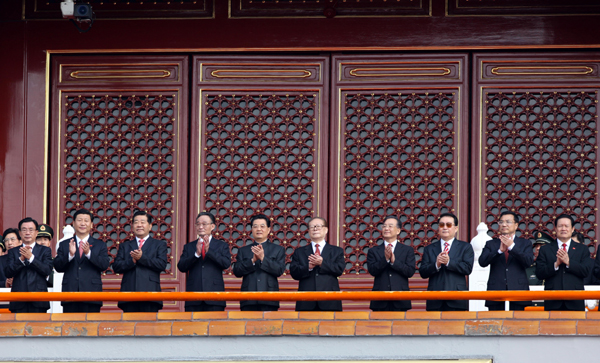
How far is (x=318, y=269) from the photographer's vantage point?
679 centimetres

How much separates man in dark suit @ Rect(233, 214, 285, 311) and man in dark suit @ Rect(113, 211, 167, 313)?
2.13 ft

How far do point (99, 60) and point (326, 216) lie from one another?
2.95m

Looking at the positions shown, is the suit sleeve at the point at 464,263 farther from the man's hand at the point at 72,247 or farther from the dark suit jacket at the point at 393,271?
the man's hand at the point at 72,247

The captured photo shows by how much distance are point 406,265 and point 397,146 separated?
2.42 m

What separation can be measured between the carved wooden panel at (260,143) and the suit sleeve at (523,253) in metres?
2.72

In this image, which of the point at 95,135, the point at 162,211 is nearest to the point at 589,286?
the point at 162,211

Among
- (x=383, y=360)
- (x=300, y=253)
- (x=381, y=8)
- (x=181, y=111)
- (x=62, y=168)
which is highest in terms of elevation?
(x=381, y=8)

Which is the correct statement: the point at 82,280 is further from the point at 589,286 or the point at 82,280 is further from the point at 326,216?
the point at 589,286

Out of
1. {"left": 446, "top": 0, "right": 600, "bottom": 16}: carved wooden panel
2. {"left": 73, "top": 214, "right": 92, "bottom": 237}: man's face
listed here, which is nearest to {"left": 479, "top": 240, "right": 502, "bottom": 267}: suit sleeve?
{"left": 73, "top": 214, "right": 92, "bottom": 237}: man's face

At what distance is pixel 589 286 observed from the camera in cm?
700

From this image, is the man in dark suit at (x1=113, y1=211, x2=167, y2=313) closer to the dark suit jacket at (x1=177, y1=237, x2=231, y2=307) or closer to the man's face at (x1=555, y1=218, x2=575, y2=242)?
the dark suit jacket at (x1=177, y1=237, x2=231, y2=307)

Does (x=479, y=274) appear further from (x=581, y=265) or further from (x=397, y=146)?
(x=397, y=146)

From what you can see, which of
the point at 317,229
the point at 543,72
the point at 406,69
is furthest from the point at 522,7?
the point at 317,229

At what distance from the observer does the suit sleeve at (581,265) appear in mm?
6551
